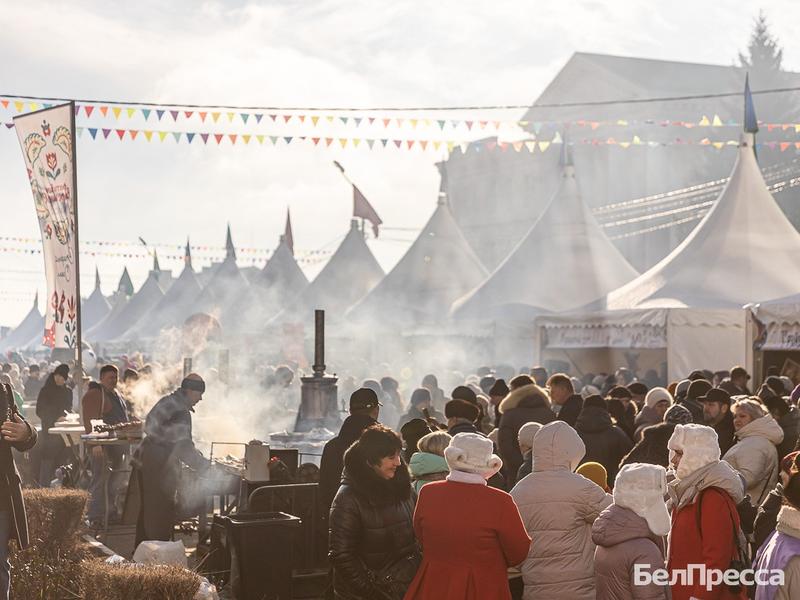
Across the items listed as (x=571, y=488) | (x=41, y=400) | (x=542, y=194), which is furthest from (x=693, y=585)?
(x=542, y=194)

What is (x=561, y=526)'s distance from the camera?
191 inches

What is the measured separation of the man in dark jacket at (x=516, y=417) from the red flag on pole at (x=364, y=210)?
31.2 meters

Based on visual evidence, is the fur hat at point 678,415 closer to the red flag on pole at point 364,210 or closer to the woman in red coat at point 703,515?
the woman in red coat at point 703,515

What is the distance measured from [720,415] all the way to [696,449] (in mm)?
3637

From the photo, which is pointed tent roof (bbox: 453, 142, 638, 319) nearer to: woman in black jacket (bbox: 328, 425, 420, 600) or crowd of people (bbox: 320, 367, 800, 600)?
crowd of people (bbox: 320, 367, 800, 600)

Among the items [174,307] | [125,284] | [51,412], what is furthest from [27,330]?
[51,412]

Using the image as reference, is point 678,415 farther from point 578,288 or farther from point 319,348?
point 578,288

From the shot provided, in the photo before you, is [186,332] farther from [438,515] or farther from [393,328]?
[438,515]

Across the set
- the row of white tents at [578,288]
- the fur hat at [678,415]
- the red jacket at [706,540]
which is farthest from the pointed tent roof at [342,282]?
the red jacket at [706,540]

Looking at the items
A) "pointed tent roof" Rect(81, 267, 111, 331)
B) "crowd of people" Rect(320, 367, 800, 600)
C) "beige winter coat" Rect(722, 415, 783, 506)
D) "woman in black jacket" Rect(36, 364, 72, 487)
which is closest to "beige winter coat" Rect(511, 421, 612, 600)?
"crowd of people" Rect(320, 367, 800, 600)

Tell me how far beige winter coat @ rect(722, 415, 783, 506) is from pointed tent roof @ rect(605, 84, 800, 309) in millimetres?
11172

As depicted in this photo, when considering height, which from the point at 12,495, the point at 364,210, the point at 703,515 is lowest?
the point at 12,495

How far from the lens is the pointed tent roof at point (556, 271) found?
76.5 ft

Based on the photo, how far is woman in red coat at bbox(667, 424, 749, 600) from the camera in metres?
4.48
